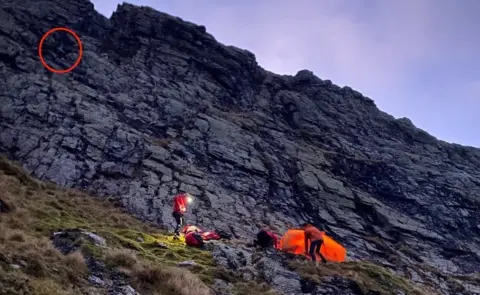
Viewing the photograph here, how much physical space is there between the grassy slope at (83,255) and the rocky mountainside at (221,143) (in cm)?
347

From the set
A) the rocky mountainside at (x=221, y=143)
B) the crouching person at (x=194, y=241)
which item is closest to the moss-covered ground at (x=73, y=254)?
the crouching person at (x=194, y=241)

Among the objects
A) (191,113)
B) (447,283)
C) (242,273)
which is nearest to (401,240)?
(447,283)

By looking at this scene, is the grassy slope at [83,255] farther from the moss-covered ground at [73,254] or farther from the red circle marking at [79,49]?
the red circle marking at [79,49]

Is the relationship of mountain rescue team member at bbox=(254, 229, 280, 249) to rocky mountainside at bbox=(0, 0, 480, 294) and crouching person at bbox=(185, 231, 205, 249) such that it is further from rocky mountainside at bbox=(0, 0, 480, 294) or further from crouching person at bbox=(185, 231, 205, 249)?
rocky mountainside at bbox=(0, 0, 480, 294)

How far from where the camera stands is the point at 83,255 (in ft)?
50.9

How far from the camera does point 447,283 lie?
32.0 m

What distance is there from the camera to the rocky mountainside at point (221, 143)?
35.3 meters

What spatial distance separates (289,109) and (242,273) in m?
43.4

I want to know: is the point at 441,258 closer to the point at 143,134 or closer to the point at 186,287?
the point at 143,134

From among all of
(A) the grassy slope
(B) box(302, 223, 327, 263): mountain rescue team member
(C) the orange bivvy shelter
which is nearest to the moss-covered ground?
(A) the grassy slope

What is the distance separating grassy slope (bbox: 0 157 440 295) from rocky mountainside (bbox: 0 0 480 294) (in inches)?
137

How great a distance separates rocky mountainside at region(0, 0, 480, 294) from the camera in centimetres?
3534

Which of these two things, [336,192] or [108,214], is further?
[336,192]

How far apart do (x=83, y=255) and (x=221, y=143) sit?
3018cm
